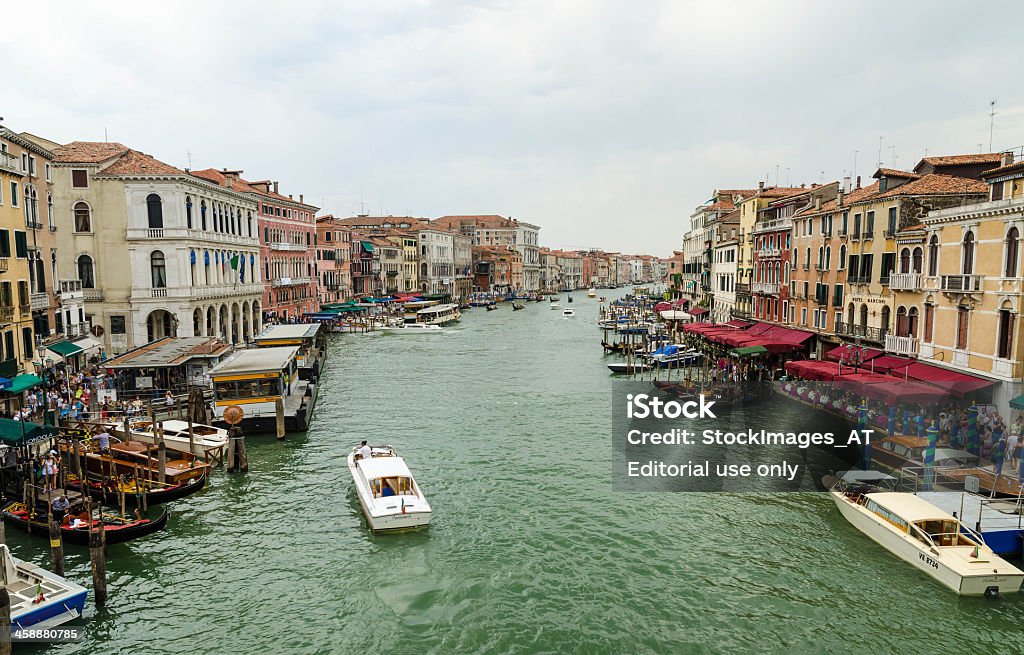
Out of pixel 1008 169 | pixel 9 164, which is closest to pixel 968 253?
pixel 1008 169

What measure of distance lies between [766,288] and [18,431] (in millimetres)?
33710

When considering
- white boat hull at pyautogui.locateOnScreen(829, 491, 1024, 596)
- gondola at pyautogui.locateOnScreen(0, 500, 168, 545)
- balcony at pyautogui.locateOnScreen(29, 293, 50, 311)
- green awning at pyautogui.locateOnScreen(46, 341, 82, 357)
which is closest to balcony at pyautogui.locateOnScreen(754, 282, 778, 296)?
white boat hull at pyautogui.locateOnScreen(829, 491, 1024, 596)

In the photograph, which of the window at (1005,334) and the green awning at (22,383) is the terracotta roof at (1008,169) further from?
the green awning at (22,383)

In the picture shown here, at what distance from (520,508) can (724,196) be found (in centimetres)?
4780

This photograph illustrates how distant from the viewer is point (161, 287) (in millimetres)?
32625

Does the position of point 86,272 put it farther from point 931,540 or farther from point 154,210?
point 931,540

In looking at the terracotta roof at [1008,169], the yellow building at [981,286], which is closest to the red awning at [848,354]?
the yellow building at [981,286]

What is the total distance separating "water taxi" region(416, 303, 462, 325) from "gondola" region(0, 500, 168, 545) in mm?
49749

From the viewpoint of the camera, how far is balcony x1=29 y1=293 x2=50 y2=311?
23.0 metres

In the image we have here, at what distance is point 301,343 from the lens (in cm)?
3294

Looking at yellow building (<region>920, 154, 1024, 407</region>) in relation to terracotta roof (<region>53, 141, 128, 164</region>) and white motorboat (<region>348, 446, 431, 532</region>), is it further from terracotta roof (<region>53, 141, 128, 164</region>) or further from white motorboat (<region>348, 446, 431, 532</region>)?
terracotta roof (<region>53, 141, 128, 164</region>)

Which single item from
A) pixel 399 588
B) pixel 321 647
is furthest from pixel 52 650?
pixel 399 588

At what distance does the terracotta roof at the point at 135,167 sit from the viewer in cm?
3156

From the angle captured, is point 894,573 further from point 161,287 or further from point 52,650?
point 161,287
